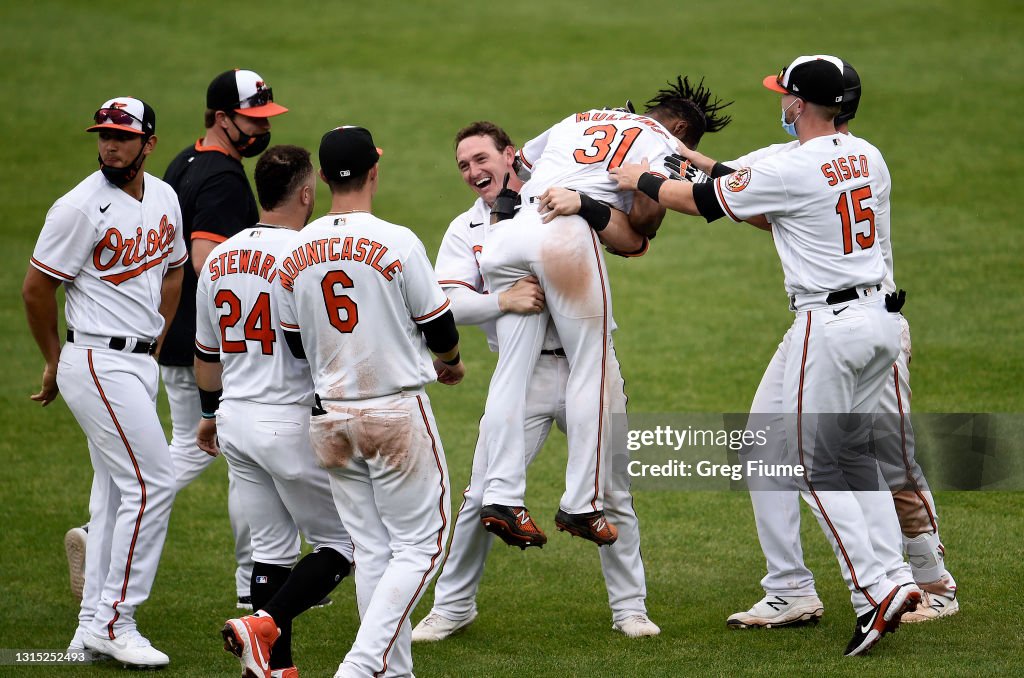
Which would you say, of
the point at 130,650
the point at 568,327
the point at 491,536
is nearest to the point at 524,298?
the point at 568,327

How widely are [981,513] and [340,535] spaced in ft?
14.0

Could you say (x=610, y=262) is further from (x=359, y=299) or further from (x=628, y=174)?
(x=359, y=299)

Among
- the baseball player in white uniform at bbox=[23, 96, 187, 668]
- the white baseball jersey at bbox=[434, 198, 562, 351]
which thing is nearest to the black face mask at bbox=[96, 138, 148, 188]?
the baseball player in white uniform at bbox=[23, 96, 187, 668]

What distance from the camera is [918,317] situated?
39.5ft

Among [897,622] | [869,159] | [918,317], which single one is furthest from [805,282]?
[918,317]

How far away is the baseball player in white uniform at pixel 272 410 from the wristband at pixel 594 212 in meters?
1.32

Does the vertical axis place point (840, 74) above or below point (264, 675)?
above

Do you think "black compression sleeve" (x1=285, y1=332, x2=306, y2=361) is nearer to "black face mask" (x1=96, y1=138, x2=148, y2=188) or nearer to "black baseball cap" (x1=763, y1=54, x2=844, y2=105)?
"black face mask" (x1=96, y1=138, x2=148, y2=188)

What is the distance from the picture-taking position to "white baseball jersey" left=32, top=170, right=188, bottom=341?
19.1ft

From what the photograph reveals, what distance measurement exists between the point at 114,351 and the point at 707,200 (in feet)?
9.47

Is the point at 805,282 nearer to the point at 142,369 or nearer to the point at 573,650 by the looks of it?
the point at 573,650

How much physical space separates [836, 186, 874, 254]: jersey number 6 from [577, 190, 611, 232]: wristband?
1.10 meters

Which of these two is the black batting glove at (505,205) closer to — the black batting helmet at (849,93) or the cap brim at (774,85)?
the cap brim at (774,85)

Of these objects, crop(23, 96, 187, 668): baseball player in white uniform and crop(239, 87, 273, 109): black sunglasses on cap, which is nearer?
crop(23, 96, 187, 668): baseball player in white uniform
